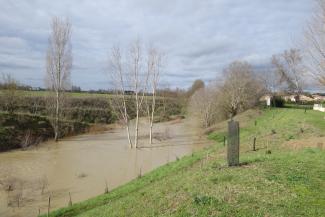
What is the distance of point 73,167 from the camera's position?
23.2m

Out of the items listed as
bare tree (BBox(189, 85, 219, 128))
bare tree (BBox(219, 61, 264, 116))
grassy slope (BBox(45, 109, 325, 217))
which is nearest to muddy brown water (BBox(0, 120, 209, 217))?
grassy slope (BBox(45, 109, 325, 217))

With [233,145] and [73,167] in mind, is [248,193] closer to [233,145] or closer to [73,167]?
[233,145]

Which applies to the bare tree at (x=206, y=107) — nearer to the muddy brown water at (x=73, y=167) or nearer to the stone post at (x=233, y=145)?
the muddy brown water at (x=73, y=167)

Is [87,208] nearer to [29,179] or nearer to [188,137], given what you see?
[29,179]

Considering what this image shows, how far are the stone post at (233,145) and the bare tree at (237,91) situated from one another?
3722 centimetres

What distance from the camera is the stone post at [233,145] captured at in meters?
11.3

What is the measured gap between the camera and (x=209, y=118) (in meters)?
45.2

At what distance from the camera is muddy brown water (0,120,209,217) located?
15.6 metres

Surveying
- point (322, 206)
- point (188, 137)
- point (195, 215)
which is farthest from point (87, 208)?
point (188, 137)

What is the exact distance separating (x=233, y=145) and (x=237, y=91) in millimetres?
39713

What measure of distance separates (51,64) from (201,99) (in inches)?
778

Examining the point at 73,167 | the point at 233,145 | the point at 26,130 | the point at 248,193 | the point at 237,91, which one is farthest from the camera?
the point at 237,91

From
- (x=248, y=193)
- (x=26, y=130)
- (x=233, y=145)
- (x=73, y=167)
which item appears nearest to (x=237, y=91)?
(x=26, y=130)

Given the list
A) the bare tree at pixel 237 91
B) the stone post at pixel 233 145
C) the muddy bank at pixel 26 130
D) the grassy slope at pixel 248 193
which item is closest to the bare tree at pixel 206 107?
the bare tree at pixel 237 91
